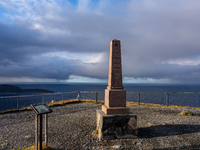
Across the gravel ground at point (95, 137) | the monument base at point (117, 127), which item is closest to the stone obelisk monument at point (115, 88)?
the monument base at point (117, 127)

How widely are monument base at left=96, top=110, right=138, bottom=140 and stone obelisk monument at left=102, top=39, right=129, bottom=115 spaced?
9.4 inches

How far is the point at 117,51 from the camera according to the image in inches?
235

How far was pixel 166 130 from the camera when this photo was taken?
6.11 m

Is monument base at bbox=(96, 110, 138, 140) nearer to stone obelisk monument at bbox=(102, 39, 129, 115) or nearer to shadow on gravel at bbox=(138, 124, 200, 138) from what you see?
stone obelisk monument at bbox=(102, 39, 129, 115)

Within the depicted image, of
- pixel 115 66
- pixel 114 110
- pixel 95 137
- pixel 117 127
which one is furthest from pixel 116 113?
pixel 115 66

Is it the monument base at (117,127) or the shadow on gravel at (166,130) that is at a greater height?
the monument base at (117,127)

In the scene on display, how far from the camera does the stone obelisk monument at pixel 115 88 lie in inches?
219

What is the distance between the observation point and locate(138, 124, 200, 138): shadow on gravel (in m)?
5.68

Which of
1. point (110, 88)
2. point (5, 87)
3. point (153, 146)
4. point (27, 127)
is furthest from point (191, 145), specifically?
point (5, 87)

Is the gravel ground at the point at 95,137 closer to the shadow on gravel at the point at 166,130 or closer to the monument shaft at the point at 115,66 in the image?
the shadow on gravel at the point at 166,130

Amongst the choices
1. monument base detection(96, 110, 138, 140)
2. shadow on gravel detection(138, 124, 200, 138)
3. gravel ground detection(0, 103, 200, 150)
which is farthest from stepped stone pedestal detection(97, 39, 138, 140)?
shadow on gravel detection(138, 124, 200, 138)

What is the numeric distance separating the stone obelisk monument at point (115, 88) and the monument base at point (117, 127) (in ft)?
0.78

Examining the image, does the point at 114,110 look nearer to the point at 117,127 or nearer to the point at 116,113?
the point at 116,113

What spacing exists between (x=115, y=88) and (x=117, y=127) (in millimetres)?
1555
